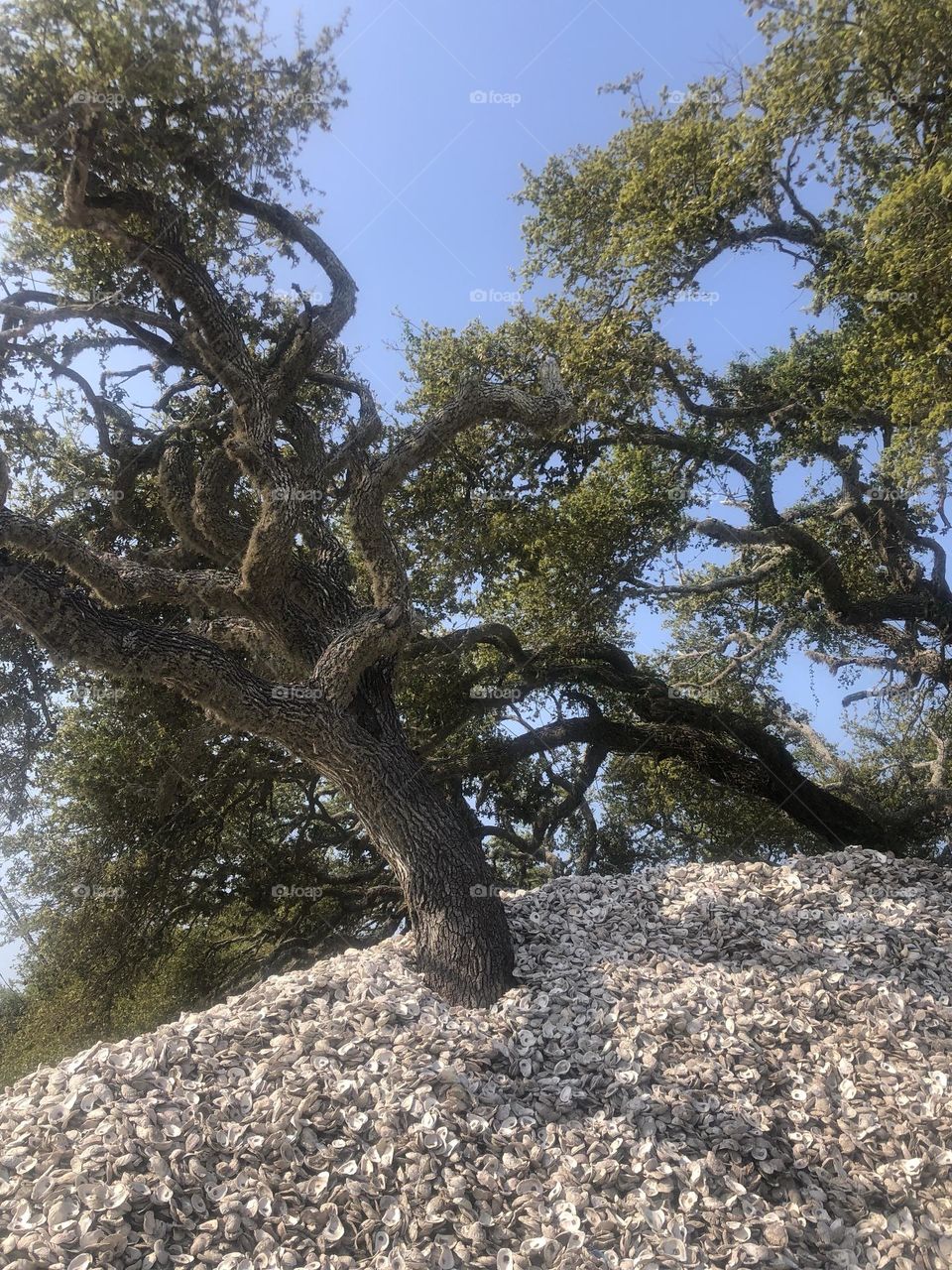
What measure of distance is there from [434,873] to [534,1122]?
2.05 m

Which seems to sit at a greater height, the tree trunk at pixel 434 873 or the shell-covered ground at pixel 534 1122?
the tree trunk at pixel 434 873

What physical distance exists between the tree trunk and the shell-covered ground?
240 millimetres

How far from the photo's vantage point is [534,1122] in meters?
3.97

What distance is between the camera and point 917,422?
660 centimetres

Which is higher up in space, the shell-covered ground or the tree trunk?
the tree trunk

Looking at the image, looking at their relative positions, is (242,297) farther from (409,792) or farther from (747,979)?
(747,979)

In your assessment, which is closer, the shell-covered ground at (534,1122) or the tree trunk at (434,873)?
the shell-covered ground at (534,1122)

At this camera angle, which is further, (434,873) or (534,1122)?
(434,873)

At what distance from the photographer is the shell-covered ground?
129 inches

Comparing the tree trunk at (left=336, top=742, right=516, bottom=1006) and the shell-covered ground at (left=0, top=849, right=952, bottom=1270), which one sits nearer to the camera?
the shell-covered ground at (left=0, top=849, right=952, bottom=1270)

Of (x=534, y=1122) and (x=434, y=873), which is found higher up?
(x=434, y=873)

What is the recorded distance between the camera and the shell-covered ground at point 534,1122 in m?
3.28

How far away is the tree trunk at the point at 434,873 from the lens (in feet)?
17.7

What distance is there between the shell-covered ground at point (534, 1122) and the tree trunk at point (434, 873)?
0.24 m
